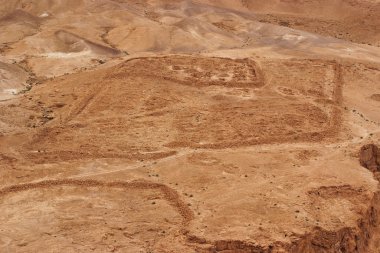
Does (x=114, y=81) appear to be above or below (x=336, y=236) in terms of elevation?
below

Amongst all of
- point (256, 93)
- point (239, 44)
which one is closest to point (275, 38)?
point (239, 44)

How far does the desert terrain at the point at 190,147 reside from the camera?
20500 mm

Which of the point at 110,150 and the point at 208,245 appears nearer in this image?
the point at 208,245

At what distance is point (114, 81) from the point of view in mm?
35125

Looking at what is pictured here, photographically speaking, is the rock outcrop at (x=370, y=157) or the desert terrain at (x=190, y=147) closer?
the desert terrain at (x=190, y=147)

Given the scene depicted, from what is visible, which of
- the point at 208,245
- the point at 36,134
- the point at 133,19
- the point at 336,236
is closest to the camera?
the point at 208,245

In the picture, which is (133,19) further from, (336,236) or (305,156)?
(336,236)

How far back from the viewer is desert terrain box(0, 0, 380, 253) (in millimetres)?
20500

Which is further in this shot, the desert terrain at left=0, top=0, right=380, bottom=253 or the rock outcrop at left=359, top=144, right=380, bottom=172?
the rock outcrop at left=359, top=144, right=380, bottom=172

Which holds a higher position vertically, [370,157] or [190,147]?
[370,157]

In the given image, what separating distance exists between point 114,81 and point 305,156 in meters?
13.6

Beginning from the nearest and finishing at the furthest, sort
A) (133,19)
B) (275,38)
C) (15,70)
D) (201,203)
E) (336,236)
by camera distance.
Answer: (336,236)
(201,203)
(15,70)
(275,38)
(133,19)

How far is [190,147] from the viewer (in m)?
28.3

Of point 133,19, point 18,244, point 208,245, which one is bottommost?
point 133,19
